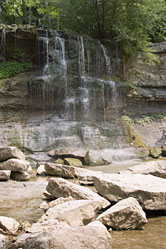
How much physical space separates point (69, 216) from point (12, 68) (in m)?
12.4

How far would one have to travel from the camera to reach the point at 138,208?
11.6 feet

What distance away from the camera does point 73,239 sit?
2.41 meters

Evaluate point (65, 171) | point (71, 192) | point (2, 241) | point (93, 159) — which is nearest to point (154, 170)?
point (65, 171)

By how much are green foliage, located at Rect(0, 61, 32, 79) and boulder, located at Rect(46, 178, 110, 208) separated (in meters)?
10.6

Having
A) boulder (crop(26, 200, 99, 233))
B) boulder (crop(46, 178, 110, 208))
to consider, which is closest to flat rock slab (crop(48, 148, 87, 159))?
boulder (crop(46, 178, 110, 208))

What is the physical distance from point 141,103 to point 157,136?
260cm

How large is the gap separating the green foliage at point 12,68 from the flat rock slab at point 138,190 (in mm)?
10976

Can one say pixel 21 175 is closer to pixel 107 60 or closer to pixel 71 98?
pixel 71 98

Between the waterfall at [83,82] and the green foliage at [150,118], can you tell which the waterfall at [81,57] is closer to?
the waterfall at [83,82]

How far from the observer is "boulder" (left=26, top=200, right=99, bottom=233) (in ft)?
10.8

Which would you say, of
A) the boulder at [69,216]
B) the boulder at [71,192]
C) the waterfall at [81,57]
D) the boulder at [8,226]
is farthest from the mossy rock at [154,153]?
the boulder at [8,226]

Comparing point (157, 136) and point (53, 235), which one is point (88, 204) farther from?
point (157, 136)

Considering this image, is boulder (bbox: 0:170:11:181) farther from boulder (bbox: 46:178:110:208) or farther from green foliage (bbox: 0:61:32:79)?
green foliage (bbox: 0:61:32:79)

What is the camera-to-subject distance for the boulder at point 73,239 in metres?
2.30
